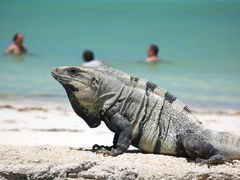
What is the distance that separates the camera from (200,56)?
3341 cm

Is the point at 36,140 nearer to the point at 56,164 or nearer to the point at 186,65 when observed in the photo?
the point at 56,164

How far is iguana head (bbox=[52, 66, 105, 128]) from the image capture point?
319 inches

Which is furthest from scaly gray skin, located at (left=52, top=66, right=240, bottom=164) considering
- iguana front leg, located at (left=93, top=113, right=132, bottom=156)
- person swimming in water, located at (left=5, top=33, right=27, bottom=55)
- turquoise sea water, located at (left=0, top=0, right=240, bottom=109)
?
person swimming in water, located at (left=5, top=33, right=27, bottom=55)

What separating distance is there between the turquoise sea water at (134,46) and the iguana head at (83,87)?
11.0 metres

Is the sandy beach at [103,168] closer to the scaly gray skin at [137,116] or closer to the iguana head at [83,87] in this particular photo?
the scaly gray skin at [137,116]

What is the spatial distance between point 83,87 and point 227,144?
5.35 ft

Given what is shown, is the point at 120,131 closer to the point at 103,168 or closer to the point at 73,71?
the point at 103,168

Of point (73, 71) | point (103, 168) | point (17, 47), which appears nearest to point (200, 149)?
point (103, 168)

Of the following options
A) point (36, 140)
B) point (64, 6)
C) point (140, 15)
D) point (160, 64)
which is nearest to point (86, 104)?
point (36, 140)

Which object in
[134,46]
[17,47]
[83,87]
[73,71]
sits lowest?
[83,87]

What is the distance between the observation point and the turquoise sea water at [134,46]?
72.5ft

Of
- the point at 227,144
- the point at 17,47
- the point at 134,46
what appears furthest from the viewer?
the point at 134,46

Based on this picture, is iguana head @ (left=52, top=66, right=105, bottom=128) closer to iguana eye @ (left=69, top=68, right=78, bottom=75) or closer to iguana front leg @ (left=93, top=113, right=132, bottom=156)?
iguana eye @ (left=69, top=68, right=78, bottom=75)

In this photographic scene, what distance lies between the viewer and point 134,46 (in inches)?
1495
